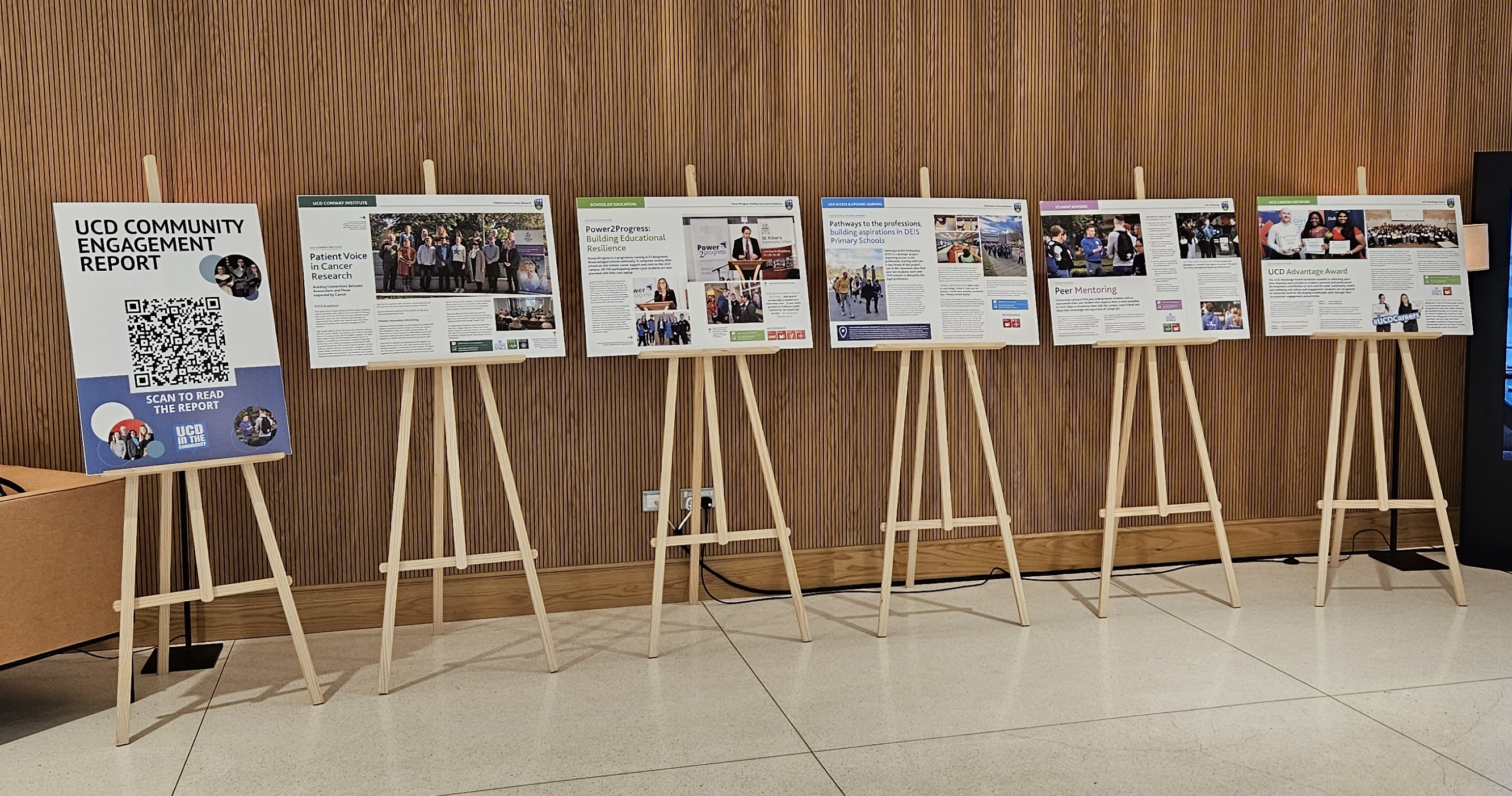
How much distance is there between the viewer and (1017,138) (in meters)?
4.57

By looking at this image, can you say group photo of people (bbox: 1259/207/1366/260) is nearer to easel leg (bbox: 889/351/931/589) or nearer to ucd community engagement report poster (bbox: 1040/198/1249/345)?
ucd community engagement report poster (bbox: 1040/198/1249/345)

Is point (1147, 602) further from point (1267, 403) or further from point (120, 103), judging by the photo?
point (120, 103)

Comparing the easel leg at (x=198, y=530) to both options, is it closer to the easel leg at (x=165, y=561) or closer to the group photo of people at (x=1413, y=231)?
the easel leg at (x=165, y=561)

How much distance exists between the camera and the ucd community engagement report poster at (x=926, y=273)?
158 inches

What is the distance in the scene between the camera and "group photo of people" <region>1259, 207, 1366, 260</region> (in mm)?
4441

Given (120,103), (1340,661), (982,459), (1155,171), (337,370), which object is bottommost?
(1340,661)

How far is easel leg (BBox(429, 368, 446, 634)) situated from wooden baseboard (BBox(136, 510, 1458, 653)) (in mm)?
102

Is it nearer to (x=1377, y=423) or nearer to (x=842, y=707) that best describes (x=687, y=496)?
(x=842, y=707)

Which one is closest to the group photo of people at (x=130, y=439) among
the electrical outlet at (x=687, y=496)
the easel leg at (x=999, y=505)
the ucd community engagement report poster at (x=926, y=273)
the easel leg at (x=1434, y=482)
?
the electrical outlet at (x=687, y=496)

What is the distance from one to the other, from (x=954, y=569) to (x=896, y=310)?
4.16 ft

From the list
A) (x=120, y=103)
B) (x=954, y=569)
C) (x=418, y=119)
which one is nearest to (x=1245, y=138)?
(x=954, y=569)

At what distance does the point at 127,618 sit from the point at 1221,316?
3976 mm

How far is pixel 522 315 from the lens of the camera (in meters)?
3.75

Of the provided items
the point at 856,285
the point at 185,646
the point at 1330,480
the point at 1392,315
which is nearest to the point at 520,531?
the point at 185,646
